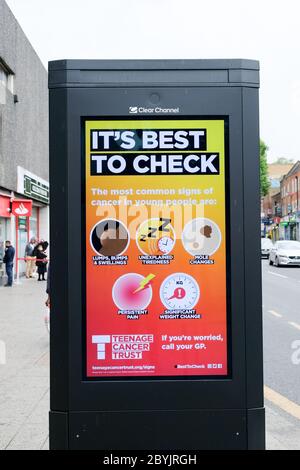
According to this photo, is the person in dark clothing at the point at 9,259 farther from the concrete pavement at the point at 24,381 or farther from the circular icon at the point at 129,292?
the circular icon at the point at 129,292

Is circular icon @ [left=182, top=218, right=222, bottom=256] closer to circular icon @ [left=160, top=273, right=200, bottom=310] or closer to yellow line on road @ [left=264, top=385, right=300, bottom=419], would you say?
circular icon @ [left=160, top=273, right=200, bottom=310]

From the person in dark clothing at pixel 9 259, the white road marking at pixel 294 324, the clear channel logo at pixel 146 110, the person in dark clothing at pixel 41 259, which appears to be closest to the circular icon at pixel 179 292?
the clear channel logo at pixel 146 110

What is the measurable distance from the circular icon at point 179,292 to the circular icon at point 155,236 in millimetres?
145

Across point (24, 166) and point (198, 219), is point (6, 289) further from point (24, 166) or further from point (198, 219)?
point (198, 219)

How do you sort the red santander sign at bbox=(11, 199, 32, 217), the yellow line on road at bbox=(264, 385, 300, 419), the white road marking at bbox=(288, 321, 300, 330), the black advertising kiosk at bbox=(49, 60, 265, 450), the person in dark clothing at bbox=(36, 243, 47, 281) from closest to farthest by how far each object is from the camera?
the black advertising kiosk at bbox=(49, 60, 265, 450)
the yellow line on road at bbox=(264, 385, 300, 419)
the white road marking at bbox=(288, 321, 300, 330)
the red santander sign at bbox=(11, 199, 32, 217)
the person in dark clothing at bbox=(36, 243, 47, 281)

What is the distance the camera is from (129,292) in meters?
3.08

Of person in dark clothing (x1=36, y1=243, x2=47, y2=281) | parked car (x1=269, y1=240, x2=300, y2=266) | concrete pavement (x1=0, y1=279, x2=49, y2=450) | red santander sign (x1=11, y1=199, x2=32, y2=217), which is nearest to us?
concrete pavement (x1=0, y1=279, x2=49, y2=450)

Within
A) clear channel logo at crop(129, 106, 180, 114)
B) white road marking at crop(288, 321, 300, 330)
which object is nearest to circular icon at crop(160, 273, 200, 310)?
clear channel logo at crop(129, 106, 180, 114)

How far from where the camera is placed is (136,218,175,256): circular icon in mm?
3104

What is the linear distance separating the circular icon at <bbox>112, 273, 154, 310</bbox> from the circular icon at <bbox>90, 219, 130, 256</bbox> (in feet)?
0.45

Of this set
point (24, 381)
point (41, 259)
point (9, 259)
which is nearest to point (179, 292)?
point (24, 381)

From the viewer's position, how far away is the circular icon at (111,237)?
3.09 meters
